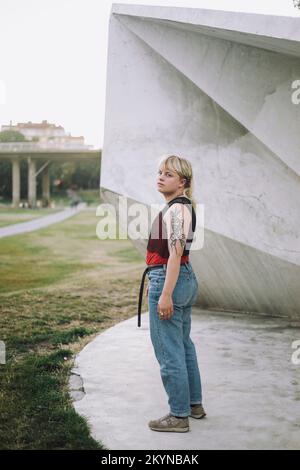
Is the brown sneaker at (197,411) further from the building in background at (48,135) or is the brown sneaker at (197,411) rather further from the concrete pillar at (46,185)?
the concrete pillar at (46,185)

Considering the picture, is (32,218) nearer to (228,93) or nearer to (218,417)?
(228,93)

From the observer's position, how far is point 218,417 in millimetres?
4055

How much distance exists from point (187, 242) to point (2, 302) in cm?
575

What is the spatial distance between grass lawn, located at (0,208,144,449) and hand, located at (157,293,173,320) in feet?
2.72

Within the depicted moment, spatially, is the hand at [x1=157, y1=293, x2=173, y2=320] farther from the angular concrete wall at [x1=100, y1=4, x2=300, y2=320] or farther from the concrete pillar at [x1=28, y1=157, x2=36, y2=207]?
the concrete pillar at [x1=28, y1=157, x2=36, y2=207]

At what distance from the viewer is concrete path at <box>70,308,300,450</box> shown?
3693mm

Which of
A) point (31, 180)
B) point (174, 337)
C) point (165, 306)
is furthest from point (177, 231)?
point (31, 180)

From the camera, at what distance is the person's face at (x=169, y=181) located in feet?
→ 12.3

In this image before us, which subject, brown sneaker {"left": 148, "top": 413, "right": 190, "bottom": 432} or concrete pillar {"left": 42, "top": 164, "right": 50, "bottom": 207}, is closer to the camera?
brown sneaker {"left": 148, "top": 413, "right": 190, "bottom": 432}

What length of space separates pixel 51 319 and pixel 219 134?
3108 mm

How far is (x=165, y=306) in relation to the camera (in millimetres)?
3621

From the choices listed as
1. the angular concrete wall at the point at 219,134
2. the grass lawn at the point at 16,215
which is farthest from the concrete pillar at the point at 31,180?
the angular concrete wall at the point at 219,134

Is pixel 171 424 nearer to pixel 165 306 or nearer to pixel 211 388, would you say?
pixel 165 306

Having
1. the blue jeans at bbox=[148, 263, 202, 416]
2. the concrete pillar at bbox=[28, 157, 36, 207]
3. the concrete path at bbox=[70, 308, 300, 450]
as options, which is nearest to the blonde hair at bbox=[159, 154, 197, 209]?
the blue jeans at bbox=[148, 263, 202, 416]
